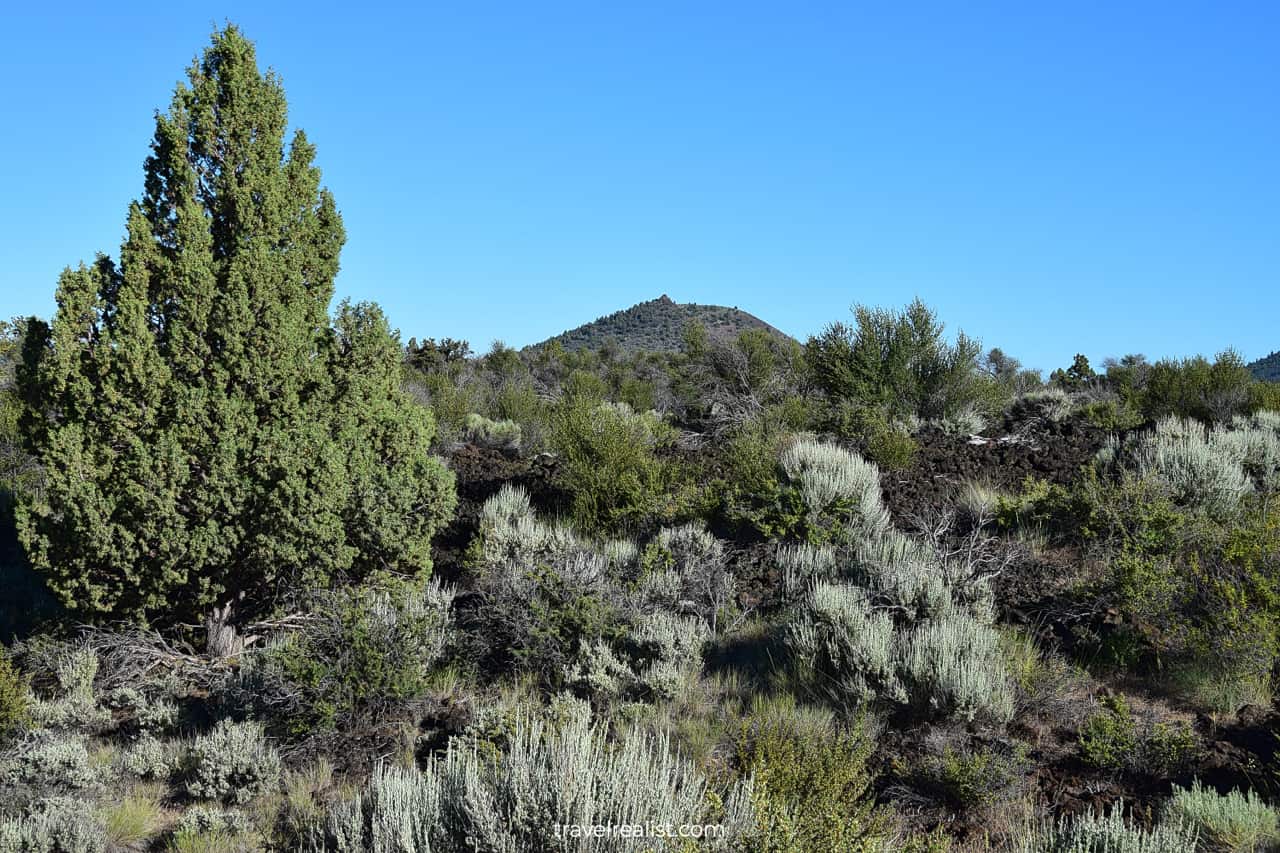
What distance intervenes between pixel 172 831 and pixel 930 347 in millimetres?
15208

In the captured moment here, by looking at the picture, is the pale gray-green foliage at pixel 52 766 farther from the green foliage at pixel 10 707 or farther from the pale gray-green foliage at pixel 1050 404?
the pale gray-green foliage at pixel 1050 404

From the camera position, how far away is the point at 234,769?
17.3ft

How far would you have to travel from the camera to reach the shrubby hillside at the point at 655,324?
5972cm

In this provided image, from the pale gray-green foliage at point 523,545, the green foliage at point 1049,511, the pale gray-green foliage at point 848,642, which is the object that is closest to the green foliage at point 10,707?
the pale gray-green foliage at point 523,545

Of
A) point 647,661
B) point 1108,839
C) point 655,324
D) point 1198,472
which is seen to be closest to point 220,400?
point 647,661

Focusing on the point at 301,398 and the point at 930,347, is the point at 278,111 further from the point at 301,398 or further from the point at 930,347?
the point at 930,347

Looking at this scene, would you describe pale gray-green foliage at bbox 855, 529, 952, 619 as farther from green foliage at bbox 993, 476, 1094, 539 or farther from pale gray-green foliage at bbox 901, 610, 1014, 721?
green foliage at bbox 993, 476, 1094, 539

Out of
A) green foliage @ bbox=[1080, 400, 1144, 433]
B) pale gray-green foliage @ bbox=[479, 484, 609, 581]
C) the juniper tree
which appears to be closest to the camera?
the juniper tree

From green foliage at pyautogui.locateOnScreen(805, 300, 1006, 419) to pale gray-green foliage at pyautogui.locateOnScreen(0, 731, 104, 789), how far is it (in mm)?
12962

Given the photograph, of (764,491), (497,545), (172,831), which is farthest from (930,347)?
(172,831)

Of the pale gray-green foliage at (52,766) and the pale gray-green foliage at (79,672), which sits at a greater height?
the pale gray-green foliage at (79,672)

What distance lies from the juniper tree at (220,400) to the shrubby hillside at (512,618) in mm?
32

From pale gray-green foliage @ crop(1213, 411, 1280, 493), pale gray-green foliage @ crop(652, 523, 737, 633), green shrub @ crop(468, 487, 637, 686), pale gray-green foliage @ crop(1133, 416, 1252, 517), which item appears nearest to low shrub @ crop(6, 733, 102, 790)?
green shrub @ crop(468, 487, 637, 686)

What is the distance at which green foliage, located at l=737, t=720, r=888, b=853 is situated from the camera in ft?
10.8
